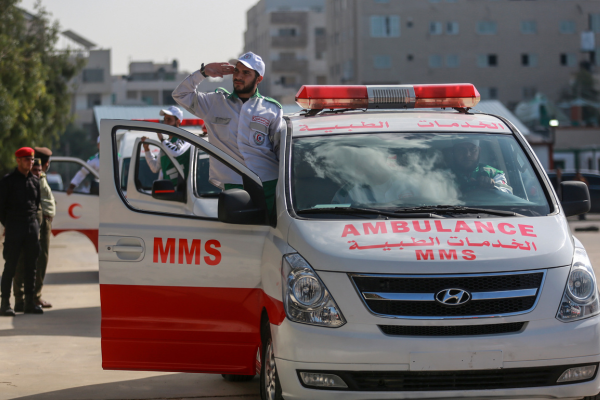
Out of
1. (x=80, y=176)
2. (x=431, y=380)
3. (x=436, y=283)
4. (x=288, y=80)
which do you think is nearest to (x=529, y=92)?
(x=288, y=80)

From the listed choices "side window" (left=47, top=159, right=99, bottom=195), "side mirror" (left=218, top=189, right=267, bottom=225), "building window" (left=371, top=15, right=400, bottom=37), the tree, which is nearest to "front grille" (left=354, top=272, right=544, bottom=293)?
"side mirror" (left=218, top=189, right=267, bottom=225)

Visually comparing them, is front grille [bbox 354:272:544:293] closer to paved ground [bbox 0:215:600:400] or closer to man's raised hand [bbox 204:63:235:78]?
paved ground [bbox 0:215:600:400]

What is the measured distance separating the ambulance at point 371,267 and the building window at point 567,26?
79.4 meters

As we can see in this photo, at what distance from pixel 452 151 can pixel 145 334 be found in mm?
2153

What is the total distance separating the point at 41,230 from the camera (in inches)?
440

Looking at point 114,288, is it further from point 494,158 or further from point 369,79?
point 369,79

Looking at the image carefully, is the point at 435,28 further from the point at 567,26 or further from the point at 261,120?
the point at 261,120

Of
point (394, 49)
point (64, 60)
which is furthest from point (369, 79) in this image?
point (64, 60)

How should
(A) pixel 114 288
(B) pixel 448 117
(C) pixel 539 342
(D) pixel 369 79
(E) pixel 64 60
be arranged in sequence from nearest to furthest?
(C) pixel 539 342 < (A) pixel 114 288 < (B) pixel 448 117 < (E) pixel 64 60 < (D) pixel 369 79

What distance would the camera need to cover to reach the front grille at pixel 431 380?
4379 mm

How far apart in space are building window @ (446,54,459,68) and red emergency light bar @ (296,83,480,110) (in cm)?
7443

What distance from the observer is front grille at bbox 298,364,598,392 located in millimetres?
4379

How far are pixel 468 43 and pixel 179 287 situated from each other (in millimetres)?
76658

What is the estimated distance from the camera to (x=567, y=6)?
3201 inches
